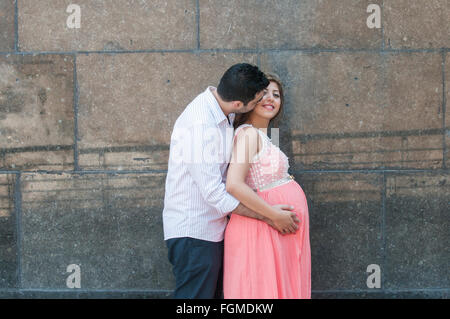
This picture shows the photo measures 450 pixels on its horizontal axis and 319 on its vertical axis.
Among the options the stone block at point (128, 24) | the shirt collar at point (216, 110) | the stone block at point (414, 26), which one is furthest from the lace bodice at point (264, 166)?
the stone block at point (414, 26)

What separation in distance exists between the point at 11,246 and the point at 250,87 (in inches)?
106

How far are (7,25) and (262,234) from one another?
117 inches

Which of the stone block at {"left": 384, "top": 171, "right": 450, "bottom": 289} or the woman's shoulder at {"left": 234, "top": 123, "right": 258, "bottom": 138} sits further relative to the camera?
the stone block at {"left": 384, "top": 171, "right": 450, "bottom": 289}

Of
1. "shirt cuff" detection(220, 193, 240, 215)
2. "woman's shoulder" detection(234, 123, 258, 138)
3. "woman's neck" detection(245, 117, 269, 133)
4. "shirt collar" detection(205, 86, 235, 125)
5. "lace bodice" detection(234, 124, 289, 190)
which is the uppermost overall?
"shirt collar" detection(205, 86, 235, 125)

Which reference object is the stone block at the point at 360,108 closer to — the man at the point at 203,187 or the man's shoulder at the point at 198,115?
the man at the point at 203,187

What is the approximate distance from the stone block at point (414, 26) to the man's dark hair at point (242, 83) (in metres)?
1.64

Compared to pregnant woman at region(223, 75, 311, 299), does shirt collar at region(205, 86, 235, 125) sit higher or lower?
higher

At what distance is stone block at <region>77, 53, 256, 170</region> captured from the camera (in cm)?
364

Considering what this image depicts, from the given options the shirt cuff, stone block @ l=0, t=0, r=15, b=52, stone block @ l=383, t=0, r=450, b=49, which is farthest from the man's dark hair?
stone block @ l=0, t=0, r=15, b=52

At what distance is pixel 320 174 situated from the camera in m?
3.66

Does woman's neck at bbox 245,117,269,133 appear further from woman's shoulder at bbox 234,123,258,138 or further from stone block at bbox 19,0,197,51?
stone block at bbox 19,0,197,51

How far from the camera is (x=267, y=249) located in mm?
2707

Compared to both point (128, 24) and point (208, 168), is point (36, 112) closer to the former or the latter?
point (128, 24)

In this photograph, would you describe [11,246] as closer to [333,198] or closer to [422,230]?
[333,198]
